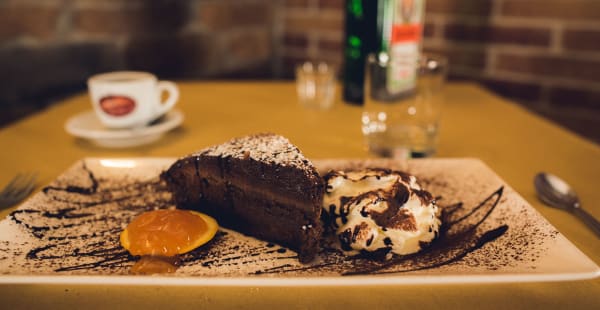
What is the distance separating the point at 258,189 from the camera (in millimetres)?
753

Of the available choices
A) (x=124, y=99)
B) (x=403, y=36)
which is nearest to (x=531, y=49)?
(x=403, y=36)

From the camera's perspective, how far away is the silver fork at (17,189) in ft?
2.67

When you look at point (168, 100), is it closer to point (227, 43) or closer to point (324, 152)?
point (324, 152)

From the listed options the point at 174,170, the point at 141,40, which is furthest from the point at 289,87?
the point at 174,170

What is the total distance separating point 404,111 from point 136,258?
808 millimetres

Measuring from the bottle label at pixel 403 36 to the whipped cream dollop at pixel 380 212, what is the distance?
0.57 meters

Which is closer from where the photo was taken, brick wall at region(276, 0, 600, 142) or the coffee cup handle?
the coffee cup handle

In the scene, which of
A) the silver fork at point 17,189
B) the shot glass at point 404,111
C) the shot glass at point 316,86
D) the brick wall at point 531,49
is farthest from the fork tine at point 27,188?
the brick wall at point 531,49

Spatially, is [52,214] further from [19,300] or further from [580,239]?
[580,239]

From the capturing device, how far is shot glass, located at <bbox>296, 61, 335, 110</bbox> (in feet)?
4.75

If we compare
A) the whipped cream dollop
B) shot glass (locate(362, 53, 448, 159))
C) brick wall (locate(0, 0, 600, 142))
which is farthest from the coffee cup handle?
brick wall (locate(0, 0, 600, 142))

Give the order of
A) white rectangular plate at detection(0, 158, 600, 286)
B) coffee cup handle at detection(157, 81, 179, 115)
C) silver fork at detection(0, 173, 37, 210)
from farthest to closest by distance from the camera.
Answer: coffee cup handle at detection(157, 81, 179, 115), silver fork at detection(0, 173, 37, 210), white rectangular plate at detection(0, 158, 600, 286)

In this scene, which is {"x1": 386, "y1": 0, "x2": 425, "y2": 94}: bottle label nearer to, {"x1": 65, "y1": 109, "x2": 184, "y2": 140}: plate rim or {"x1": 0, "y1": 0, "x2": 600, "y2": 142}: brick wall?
{"x1": 65, "y1": 109, "x2": 184, "y2": 140}: plate rim

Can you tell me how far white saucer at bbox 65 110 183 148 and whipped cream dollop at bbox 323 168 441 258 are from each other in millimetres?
518
